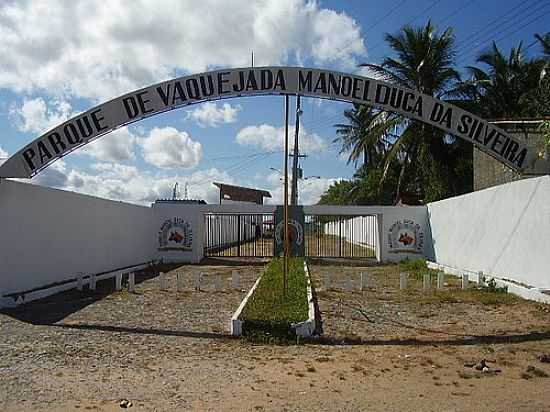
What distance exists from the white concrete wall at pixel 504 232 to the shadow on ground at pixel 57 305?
9.40m

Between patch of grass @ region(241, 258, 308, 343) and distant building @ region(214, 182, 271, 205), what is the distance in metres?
33.0

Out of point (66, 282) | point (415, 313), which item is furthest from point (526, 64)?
point (66, 282)

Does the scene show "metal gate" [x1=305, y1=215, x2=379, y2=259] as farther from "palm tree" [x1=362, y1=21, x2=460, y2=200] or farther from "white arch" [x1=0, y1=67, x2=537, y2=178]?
"white arch" [x1=0, y1=67, x2=537, y2=178]

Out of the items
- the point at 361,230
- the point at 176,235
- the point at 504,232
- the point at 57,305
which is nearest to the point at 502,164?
the point at 504,232

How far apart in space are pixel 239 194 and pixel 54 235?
38922mm

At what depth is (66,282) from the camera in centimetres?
1465

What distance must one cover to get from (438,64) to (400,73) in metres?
1.64

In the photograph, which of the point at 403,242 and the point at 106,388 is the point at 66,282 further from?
the point at 403,242

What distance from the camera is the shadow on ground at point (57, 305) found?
1025cm

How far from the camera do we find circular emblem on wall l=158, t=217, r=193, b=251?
25047 mm

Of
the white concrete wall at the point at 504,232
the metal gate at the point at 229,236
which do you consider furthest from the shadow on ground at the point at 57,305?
the metal gate at the point at 229,236

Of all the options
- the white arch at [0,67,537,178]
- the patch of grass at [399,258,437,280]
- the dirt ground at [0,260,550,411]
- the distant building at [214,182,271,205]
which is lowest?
the dirt ground at [0,260,550,411]

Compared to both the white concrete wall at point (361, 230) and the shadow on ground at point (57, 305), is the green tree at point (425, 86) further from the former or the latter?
the shadow on ground at point (57, 305)

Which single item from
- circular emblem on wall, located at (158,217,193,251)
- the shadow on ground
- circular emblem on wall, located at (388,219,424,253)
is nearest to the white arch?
the shadow on ground
